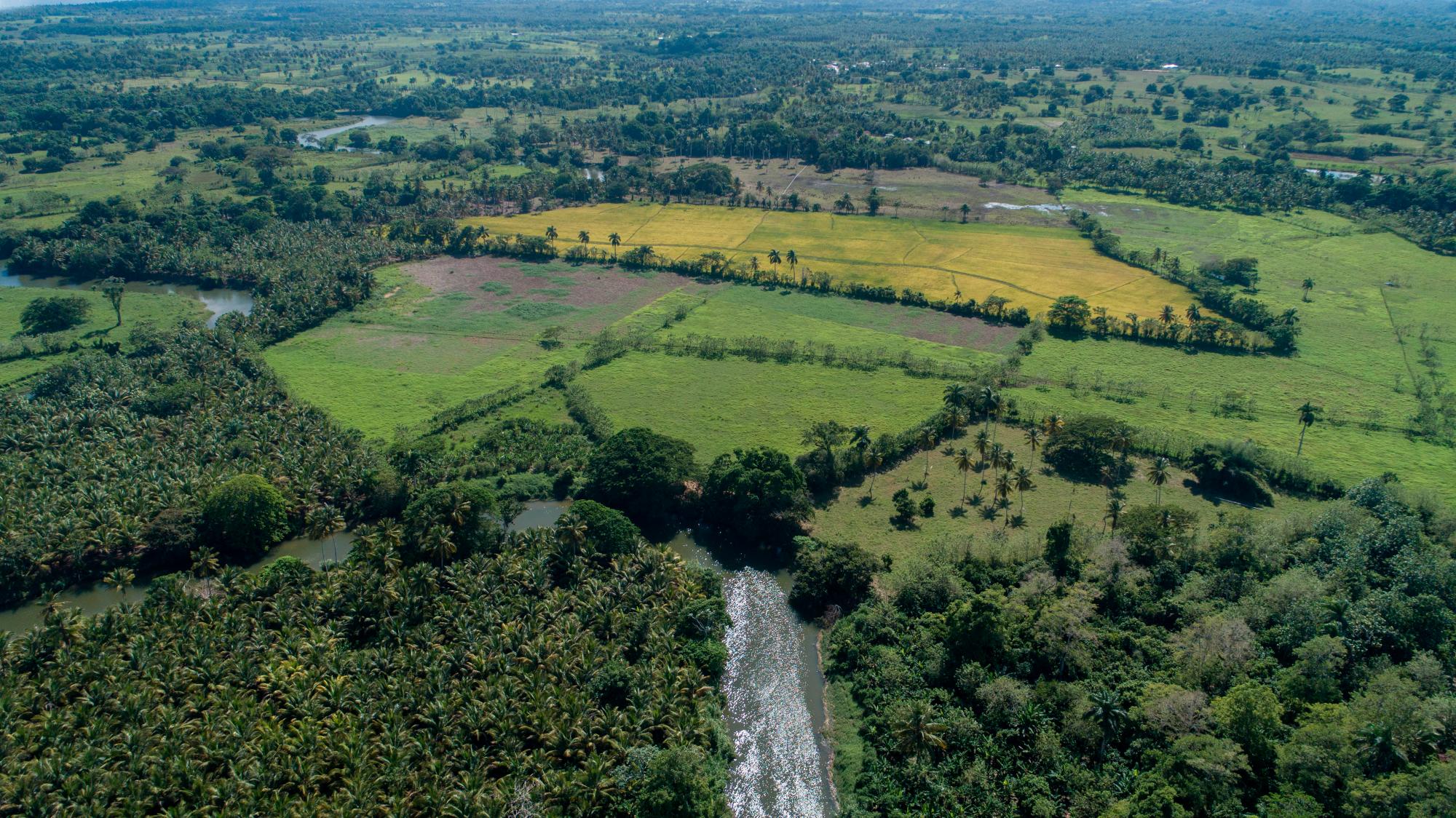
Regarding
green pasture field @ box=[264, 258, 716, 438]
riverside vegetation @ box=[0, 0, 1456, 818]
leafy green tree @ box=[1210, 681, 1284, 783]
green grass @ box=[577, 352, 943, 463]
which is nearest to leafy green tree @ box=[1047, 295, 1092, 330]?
riverside vegetation @ box=[0, 0, 1456, 818]

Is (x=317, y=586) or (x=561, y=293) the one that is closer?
(x=317, y=586)

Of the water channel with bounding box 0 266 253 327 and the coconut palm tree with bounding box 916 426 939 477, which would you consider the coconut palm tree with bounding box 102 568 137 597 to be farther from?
the coconut palm tree with bounding box 916 426 939 477

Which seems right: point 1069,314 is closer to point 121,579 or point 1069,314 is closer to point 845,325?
point 845,325

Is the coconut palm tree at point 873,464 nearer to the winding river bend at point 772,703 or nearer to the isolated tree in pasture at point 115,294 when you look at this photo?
the winding river bend at point 772,703

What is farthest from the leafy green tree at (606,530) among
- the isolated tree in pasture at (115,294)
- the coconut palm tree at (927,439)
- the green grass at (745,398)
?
the isolated tree in pasture at (115,294)

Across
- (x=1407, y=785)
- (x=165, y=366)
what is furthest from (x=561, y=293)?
(x=1407, y=785)

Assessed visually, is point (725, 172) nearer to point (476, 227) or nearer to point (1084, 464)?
point (476, 227)
